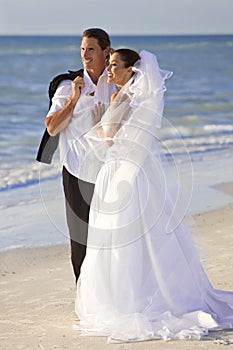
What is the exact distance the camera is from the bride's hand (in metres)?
4.92

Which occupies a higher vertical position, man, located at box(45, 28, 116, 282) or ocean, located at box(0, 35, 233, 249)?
man, located at box(45, 28, 116, 282)

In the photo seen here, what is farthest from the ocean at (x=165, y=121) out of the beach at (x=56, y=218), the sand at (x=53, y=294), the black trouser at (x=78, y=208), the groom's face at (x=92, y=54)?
the groom's face at (x=92, y=54)

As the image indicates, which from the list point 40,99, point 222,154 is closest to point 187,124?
point 222,154

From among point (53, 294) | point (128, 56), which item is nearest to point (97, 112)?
point (128, 56)

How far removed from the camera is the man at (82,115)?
16.0 ft

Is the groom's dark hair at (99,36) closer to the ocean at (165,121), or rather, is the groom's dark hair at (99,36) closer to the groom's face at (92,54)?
the groom's face at (92,54)

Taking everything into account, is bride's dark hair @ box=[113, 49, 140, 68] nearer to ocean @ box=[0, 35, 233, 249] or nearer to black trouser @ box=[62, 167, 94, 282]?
ocean @ box=[0, 35, 233, 249]

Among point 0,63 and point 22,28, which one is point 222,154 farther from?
point 22,28

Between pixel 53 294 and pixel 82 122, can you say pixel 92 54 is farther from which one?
pixel 53 294

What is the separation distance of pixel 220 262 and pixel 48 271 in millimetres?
1216

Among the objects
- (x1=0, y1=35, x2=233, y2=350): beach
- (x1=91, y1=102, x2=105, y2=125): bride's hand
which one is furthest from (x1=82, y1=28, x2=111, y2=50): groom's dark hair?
(x1=0, y1=35, x2=233, y2=350): beach

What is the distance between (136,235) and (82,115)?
77 cm

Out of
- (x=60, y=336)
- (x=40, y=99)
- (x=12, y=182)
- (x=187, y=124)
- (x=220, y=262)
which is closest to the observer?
(x=60, y=336)

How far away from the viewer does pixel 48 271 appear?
20.3ft
